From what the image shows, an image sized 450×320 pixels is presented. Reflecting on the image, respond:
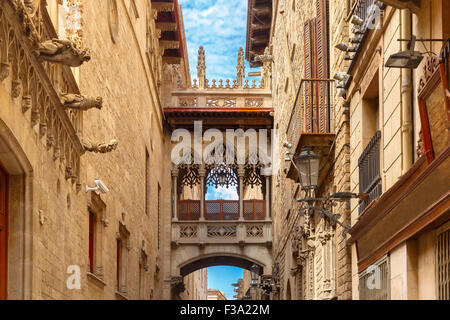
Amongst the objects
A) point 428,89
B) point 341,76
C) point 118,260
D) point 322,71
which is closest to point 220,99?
point 118,260

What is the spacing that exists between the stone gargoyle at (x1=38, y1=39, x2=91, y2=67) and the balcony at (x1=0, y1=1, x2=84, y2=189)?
0.12m

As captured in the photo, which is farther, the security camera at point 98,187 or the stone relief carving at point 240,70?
the stone relief carving at point 240,70

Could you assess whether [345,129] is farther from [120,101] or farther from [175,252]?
[175,252]

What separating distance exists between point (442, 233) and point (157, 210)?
21128 millimetres

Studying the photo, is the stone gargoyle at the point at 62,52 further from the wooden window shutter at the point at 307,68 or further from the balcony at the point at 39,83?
the wooden window shutter at the point at 307,68

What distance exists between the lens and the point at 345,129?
12.7m

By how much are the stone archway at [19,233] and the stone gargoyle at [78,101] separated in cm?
208

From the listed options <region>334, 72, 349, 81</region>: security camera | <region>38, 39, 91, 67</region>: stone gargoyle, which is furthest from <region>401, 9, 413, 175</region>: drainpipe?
<region>38, 39, 91, 67</region>: stone gargoyle

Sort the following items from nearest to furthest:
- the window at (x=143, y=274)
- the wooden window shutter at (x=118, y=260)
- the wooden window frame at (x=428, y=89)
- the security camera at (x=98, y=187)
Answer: the wooden window frame at (x=428, y=89)
the security camera at (x=98, y=187)
the wooden window shutter at (x=118, y=260)
the window at (x=143, y=274)

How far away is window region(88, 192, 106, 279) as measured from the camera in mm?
15750

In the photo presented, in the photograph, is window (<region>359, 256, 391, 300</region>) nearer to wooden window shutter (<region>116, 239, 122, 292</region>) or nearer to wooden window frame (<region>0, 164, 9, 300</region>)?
wooden window frame (<region>0, 164, 9, 300</region>)

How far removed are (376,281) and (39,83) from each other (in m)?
4.49

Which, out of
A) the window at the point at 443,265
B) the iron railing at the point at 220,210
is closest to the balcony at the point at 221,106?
the iron railing at the point at 220,210

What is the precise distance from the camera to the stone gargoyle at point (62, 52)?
975 cm
